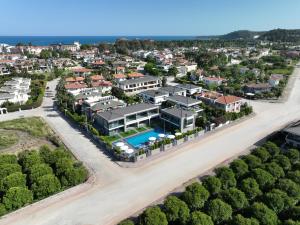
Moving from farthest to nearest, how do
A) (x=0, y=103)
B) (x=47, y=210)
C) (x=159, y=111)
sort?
(x=0, y=103), (x=159, y=111), (x=47, y=210)

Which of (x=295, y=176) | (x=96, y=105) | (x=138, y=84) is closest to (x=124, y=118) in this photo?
(x=96, y=105)

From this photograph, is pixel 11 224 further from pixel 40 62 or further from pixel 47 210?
pixel 40 62

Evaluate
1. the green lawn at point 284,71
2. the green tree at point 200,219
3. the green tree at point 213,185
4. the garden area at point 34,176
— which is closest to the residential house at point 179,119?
the green tree at point 213,185

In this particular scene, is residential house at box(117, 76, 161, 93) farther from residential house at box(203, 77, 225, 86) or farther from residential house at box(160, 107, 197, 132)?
residential house at box(160, 107, 197, 132)

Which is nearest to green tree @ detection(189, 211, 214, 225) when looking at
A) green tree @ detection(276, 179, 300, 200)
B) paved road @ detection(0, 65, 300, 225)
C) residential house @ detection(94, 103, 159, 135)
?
paved road @ detection(0, 65, 300, 225)

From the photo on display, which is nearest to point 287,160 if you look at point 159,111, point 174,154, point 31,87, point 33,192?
point 174,154

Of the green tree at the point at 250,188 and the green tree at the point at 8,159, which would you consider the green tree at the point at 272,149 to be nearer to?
the green tree at the point at 250,188
